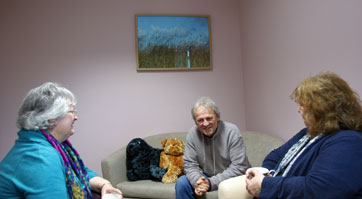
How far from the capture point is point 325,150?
1.41m

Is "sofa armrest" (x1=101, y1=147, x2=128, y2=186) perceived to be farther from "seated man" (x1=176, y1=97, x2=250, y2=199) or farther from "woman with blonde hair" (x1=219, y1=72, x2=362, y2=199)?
"woman with blonde hair" (x1=219, y1=72, x2=362, y2=199)

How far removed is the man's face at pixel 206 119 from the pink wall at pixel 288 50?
2.63ft

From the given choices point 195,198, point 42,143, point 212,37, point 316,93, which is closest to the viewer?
point 42,143

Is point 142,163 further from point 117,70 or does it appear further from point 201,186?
point 117,70

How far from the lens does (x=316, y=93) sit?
146 centimetres

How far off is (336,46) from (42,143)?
2.01 m

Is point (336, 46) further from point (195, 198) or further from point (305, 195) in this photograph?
point (195, 198)

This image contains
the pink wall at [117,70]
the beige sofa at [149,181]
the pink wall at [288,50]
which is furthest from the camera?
the pink wall at [117,70]

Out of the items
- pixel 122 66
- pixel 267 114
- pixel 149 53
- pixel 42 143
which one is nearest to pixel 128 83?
pixel 122 66

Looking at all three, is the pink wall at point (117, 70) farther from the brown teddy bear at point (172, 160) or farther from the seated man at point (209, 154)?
the seated man at point (209, 154)

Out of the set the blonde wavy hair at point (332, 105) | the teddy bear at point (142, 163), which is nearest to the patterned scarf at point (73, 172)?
the teddy bear at point (142, 163)

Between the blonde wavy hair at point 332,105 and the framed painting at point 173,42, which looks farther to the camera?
the framed painting at point 173,42

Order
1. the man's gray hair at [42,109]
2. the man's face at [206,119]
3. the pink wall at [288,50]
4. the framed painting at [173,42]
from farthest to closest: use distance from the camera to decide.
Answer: the framed painting at [173,42] → the man's face at [206,119] → the pink wall at [288,50] → the man's gray hair at [42,109]

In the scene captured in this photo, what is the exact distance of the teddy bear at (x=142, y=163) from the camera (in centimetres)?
287
